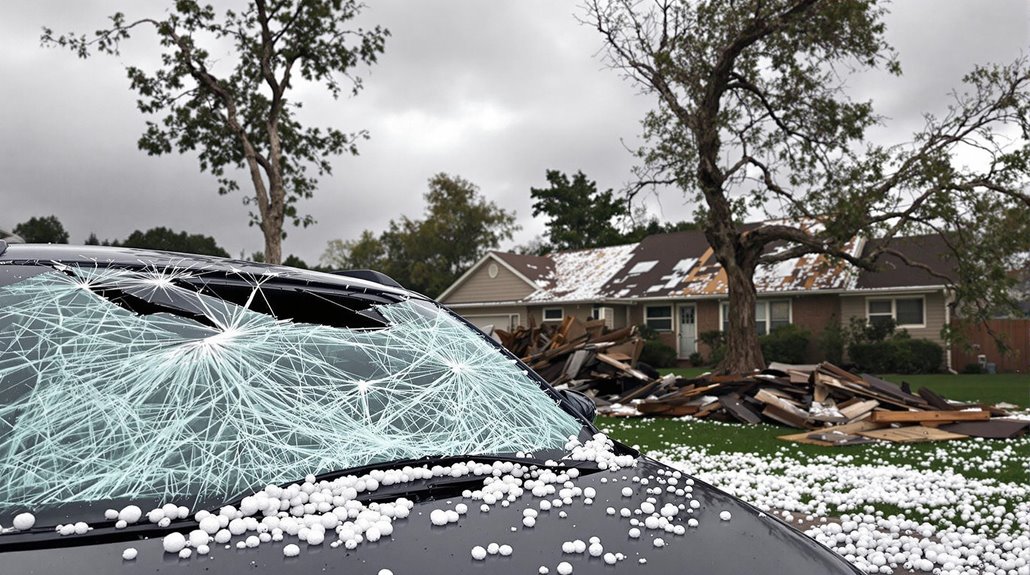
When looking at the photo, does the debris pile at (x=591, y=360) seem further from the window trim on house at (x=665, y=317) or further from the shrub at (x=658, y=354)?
the window trim on house at (x=665, y=317)

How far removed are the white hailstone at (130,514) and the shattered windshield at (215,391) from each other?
55 mm

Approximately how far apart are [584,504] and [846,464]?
6080 mm

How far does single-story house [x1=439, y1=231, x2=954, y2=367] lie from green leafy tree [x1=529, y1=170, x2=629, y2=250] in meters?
16.8

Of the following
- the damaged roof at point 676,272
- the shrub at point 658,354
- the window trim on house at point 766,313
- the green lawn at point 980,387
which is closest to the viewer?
the green lawn at point 980,387

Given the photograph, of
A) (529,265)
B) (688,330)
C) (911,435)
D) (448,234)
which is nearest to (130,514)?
(911,435)

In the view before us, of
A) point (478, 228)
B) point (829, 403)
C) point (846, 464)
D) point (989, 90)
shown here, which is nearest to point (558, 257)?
point (478, 228)

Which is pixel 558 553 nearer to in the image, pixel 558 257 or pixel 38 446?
pixel 38 446

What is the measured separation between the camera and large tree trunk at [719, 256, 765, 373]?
16.4 m

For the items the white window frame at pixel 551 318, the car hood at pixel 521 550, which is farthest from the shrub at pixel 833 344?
the car hood at pixel 521 550

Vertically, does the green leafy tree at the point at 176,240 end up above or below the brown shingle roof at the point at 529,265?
above

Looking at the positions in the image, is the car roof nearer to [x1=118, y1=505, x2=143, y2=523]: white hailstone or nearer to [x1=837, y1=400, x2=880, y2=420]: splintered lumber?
[x1=118, y1=505, x2=143, y2=523]: white hailstone

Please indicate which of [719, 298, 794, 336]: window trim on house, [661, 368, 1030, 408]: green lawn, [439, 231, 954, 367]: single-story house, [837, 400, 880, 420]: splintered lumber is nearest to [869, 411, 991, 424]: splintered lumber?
[837, 400, 880, 420]: splintered lumber

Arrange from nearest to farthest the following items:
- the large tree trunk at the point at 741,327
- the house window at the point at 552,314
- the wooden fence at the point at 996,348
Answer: the large tree trunk at the point at 741,327
the wooden fence at the point at 996,348
the house window at the point at 552,314

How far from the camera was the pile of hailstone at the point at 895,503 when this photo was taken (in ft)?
12.8
